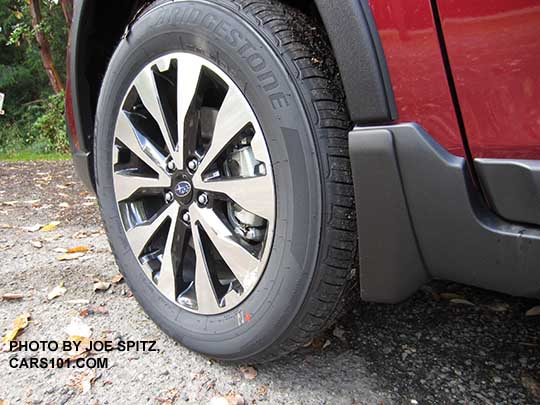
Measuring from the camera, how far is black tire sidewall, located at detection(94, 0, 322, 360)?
48.1 inches

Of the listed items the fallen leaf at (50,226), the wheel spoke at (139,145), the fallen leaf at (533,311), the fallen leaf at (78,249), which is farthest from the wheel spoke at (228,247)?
the fallen leaf at (50,226)

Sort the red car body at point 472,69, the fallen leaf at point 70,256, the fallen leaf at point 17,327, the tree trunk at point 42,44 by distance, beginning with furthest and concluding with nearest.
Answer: the tree trunk at point 42,44
the fallen leaf at point 70,256
the fallen leaf at point 17,327
the red car body at point 472,69

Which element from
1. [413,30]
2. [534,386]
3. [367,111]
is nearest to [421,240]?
[367,111]

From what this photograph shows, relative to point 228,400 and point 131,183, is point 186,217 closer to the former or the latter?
point 131,183

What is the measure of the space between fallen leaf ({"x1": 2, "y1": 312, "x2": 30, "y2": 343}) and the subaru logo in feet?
2.80

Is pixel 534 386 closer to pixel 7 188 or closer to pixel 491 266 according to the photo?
pixel 491 266

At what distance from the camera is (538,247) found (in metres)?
0.94

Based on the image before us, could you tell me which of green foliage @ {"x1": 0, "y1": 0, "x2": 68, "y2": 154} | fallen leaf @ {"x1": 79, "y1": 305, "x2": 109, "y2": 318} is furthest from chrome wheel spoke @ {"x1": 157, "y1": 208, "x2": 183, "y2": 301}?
green foliage @ {"x1": 0, "y1": 0, "x2": 68, "y2": 154}

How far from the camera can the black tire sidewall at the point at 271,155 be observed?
1223 mm

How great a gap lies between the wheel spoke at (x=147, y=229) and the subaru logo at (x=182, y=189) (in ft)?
0.14

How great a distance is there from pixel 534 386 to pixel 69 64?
201cm

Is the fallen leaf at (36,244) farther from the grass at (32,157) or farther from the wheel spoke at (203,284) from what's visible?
the grass at (32,157)

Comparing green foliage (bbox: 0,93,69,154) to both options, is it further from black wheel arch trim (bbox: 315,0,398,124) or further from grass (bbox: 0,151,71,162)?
black wheel arch trim (bbox: 315,0,398,124)

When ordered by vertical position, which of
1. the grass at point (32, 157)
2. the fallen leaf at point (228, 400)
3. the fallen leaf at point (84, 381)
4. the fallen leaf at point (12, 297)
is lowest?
the fallen leaf at point (228, 400)
